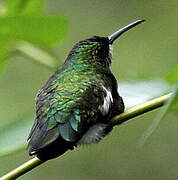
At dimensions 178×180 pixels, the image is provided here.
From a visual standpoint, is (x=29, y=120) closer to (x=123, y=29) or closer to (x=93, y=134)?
(x=93, y=134)

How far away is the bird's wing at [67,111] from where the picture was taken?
97.0 inches

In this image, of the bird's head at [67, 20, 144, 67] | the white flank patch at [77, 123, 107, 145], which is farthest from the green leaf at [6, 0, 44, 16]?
the bird's head at [67, 20, 144, 67]

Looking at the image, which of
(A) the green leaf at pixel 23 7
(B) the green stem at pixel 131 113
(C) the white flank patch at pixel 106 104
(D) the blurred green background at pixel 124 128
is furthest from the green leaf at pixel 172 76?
(D) the blurred green background at pixel 124 128

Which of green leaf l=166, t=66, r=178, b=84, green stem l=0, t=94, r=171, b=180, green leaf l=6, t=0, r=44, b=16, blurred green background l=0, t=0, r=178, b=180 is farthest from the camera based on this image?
blurred green background l=0, t=0, r=178, b=180

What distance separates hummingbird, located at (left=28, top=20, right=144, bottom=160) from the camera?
2426mm

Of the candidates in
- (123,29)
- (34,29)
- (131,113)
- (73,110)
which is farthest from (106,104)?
(131,113)

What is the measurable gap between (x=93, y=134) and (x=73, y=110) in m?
0.14

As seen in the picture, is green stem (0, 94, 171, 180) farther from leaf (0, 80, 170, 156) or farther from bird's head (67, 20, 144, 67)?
bird's head (67, 20, 144, 67)

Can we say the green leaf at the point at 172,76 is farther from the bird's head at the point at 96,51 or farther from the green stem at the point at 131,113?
the bird's head at the point at 96,51

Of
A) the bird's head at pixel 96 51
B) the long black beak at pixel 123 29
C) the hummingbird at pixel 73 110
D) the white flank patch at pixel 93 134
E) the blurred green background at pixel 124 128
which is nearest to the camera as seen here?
the hummingbird at pixel 73 110

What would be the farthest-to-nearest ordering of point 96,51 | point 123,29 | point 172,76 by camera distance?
point 96,51 → point 123,29 → point 172,76

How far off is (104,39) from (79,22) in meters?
6.57

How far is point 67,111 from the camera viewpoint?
267cm

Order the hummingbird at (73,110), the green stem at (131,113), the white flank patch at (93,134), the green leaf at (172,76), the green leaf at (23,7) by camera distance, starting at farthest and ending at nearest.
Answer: the green leaf at (23,7)
the white flank patch at (93,134)
the hummingbird at (73,110)
the green leaf at (172,76)
the green stem at (131,113)
